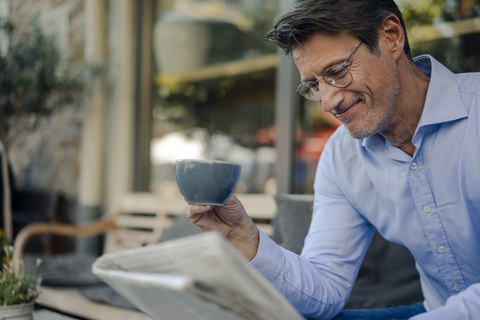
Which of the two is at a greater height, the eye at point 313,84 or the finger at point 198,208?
the eye at point 313,84

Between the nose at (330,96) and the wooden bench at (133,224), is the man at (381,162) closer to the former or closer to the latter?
the nose at (330,96)

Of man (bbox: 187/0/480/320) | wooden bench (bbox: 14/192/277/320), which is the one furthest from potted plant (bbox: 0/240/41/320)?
wooden bench (bbox: 14/192/277/320)

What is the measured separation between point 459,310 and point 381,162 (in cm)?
59

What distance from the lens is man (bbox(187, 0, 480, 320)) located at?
1098 mm

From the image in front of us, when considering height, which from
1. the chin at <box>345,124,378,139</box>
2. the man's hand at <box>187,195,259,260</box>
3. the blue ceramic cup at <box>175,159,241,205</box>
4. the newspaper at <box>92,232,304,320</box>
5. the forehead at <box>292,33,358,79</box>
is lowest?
the man's hand at <box>187,195,259,260</box>

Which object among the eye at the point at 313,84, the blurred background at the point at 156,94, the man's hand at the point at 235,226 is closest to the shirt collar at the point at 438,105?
the eye at the point at 313,84

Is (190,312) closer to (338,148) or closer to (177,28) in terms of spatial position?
(338,148)

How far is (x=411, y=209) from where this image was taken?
1199mm

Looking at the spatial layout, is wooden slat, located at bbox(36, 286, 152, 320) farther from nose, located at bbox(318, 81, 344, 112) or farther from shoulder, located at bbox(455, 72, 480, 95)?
shoulder, located at bbox(455, 72, 480, 95)

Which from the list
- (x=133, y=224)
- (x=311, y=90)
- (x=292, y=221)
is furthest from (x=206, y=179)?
(x=133, y=224)

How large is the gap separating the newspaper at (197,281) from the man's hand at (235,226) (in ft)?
1.29

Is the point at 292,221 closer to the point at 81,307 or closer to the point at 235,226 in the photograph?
the point at 235,226

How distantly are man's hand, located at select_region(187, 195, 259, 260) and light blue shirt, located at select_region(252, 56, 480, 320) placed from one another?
29 mm

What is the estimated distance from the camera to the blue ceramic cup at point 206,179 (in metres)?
0.84
